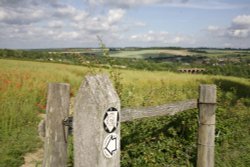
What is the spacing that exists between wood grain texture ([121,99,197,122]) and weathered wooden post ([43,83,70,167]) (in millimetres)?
818

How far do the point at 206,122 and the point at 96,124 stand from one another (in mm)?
2618

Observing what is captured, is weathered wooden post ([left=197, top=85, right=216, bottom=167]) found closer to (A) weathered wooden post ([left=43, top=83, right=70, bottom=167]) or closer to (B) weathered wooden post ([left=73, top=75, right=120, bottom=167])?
(A) weathered wooden post ([left=43, top=83, right=70, bottom=167])

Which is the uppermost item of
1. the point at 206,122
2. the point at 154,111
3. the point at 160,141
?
the point at 154,111

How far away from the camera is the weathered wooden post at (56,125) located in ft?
8.48

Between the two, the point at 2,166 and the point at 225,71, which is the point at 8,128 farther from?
the point at 225,71

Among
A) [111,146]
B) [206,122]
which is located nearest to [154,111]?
[206,122]

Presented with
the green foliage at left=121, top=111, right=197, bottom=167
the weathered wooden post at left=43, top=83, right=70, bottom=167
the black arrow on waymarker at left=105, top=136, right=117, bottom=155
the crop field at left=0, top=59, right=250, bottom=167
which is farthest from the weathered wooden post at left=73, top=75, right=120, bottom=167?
the green foliage at left=121, top=111, right=197, bottom=167

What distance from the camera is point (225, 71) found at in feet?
183

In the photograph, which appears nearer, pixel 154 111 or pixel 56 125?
pixel 56 125

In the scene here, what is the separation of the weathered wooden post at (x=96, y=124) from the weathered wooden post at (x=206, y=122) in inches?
95.7

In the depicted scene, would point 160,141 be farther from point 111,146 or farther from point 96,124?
point 96,124

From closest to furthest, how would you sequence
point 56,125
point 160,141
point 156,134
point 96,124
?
1. point 96,124
2. point 56,125
3. point 160,141
4. point 156,134

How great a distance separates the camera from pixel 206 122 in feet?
14.0

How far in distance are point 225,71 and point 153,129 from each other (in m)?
52.9
